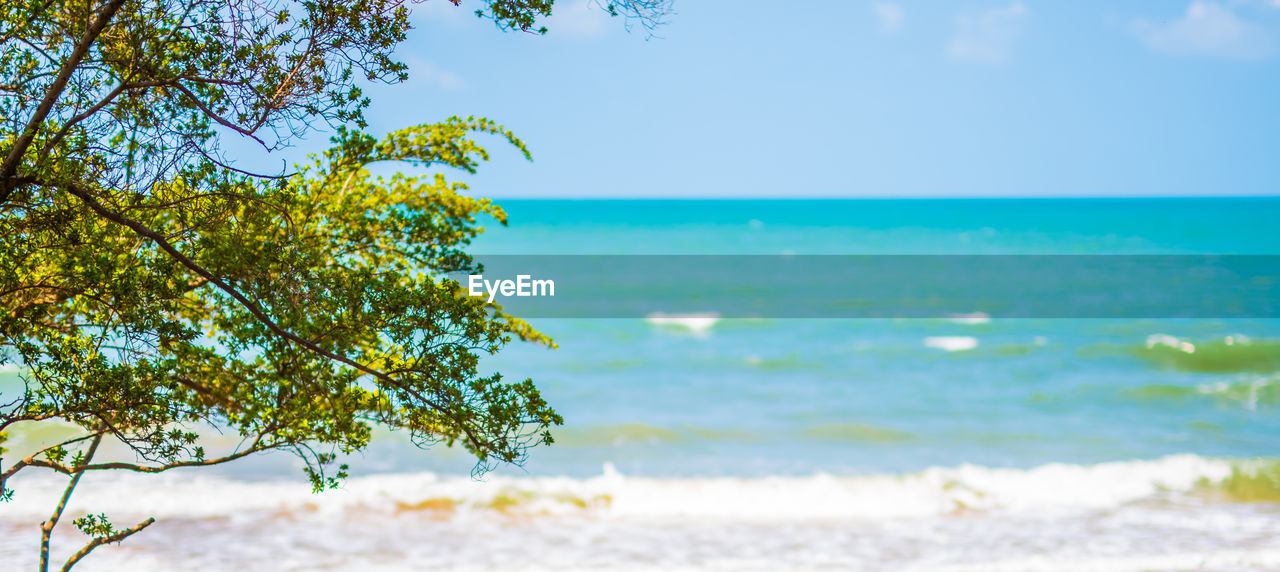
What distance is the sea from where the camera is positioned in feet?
29.7

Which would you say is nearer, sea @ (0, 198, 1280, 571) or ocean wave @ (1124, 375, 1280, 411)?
sea @ (0, 198, 1280, 571)

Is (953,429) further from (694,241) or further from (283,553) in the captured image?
(694,241)

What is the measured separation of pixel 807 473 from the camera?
12.4 meters

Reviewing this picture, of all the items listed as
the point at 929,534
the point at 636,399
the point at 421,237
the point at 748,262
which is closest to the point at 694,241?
the point at 748,262

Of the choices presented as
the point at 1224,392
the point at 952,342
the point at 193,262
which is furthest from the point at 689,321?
the point at 193,262

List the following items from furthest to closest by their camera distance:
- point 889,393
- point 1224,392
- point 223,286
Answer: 1. point 889,393
2. point 1224,392
3. point 223,286

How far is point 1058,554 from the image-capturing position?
8.89 meters

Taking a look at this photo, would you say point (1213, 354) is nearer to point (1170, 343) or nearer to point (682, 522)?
point (1170, 343)

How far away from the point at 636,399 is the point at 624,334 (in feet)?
19.0

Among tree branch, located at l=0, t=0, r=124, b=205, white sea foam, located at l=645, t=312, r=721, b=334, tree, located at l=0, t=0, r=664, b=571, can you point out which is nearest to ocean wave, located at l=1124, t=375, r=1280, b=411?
white sea foam, located at l=645, t=312, r=721, b=334

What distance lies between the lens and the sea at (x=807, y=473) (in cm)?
905

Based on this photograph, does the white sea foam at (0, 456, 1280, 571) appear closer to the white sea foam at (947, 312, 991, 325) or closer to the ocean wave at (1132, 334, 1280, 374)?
the ocean wave at (1132, 334, 1280, 374)

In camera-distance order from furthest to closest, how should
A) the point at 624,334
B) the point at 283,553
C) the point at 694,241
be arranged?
the point at 694,241 < the point at 624,334 < the point at 283,553

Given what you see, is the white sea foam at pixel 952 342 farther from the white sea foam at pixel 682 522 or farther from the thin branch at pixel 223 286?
the thin branch at pixel 223 286
